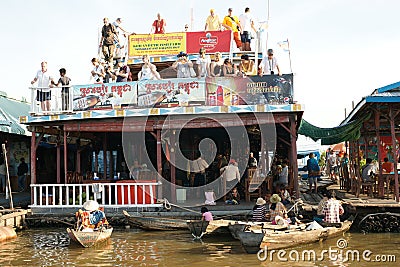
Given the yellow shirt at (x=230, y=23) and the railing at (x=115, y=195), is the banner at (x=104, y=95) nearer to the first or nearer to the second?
the railing at (x=115, y=195)

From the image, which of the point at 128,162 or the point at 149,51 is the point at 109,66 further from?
the point at 128,162

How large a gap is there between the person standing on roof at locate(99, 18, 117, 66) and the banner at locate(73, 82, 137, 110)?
3.29 metres

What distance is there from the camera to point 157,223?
536 inches

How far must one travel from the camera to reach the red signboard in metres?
18.0

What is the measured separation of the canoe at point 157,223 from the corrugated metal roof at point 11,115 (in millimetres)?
7042

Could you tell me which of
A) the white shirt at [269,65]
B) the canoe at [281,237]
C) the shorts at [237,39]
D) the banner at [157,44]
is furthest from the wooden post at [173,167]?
the shorts at [237,39]

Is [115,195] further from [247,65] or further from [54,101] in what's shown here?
[247,65]

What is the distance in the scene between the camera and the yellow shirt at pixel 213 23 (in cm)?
1931

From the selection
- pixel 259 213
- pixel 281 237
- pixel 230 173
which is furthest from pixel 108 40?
pixel 281 237

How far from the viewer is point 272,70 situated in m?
15.4

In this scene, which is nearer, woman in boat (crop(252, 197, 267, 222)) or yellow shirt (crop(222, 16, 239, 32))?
woman in boat (crop(252, 197, 267, 222))

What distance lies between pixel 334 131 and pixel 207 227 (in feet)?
19.3

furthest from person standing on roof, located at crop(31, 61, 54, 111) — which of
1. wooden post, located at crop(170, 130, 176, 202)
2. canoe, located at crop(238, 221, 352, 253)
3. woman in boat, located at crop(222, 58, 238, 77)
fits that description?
canoe, located at crop(238, 221, 352, 253)

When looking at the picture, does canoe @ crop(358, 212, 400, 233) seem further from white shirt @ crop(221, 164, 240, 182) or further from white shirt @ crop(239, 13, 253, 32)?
white shirt @ crop(239, 13, 253, 32)
